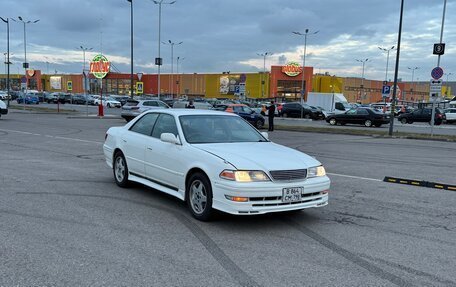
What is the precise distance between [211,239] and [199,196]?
32.5 inches

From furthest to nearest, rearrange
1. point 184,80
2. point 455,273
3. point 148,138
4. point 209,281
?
point 184,80 < point 148,138 < point 455,273 < point 209,281

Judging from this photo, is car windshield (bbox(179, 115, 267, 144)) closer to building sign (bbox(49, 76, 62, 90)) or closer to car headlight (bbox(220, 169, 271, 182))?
car headlight (bbox(220, 169, 271, 182))

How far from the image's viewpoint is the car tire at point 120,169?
299 inches

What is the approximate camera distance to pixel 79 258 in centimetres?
438

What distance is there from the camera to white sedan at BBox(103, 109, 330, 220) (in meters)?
5.24

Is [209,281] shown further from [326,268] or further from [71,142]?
[71,142]

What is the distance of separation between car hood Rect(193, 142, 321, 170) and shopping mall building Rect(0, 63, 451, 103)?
68099mm

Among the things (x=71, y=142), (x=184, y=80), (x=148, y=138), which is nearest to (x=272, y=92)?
(x=184, y=80)

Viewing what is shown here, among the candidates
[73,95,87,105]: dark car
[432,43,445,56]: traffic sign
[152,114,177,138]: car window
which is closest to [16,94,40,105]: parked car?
[73,95,87,105]: dark car

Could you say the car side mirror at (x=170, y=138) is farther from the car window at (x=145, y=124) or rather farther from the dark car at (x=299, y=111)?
the dark car at (x=299, y=111)

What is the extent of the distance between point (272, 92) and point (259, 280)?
84.4 metres

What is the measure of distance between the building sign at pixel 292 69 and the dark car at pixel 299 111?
137 feet

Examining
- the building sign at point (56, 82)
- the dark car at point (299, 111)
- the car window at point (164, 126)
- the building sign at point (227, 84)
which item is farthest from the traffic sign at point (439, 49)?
the building sign at point (56, 82)

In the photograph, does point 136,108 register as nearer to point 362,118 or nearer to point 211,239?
point 362,118
